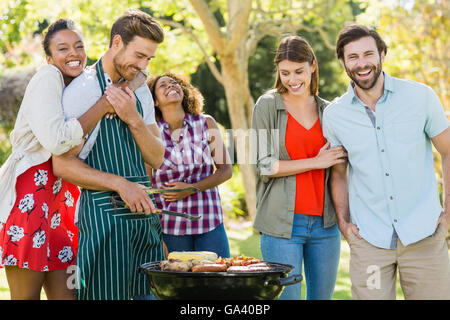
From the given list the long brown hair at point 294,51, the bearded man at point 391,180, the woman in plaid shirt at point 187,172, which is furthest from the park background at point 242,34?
the long brown hair at point 294,51

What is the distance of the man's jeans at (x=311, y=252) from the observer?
342 cm

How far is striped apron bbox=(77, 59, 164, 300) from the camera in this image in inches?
113

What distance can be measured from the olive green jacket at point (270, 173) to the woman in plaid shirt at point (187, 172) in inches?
19.5

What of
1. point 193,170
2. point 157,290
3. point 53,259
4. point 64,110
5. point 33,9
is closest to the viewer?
point 157,290

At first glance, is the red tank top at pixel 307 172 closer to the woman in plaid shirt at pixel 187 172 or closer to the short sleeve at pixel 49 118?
the woman in plaid shirt at pixel 187 172

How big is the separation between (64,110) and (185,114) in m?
1.34

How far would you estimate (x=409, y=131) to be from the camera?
316 centimetres

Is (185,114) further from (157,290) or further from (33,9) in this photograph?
(33,9)

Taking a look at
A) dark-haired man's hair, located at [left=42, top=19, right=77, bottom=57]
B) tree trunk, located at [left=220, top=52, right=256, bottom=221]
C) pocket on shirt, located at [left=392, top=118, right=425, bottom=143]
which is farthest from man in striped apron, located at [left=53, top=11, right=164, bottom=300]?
tree trunk, located at [left=220, top=52, right=256, bottom=221]

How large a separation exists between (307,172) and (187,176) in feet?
2.90

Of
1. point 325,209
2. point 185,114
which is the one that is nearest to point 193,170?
point 185,114

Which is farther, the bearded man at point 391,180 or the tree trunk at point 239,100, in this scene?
the tree trunk at point 239,100

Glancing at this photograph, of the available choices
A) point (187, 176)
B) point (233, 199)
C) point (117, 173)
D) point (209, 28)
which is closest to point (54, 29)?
point (117, 173)
